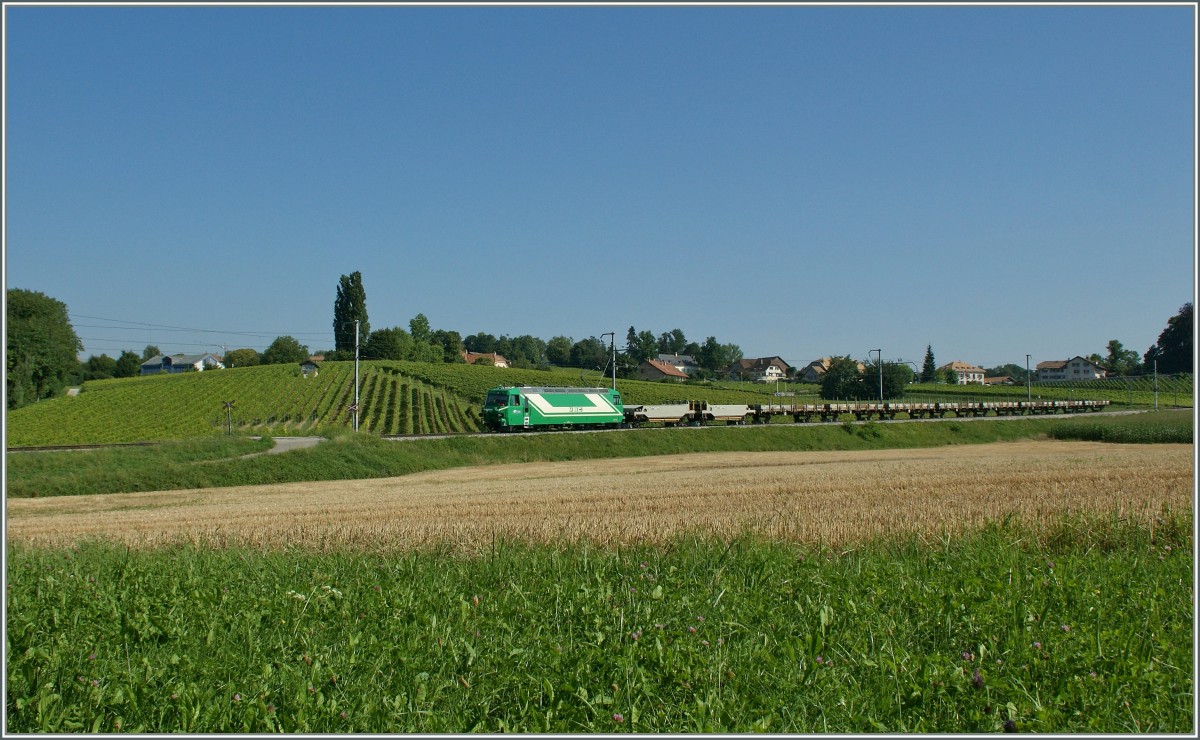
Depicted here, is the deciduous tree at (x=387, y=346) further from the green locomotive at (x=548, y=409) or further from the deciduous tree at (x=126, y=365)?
the green locomotive at (x=548, y=409)

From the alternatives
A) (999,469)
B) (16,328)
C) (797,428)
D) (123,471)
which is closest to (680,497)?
(999,469)

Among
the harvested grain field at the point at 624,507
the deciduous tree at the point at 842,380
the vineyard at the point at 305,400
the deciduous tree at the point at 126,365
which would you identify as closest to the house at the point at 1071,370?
the vineyard at the point at 305,400

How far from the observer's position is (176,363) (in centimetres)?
16012

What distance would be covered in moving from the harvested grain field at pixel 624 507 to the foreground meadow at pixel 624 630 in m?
0.26

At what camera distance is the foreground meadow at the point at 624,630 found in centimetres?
469

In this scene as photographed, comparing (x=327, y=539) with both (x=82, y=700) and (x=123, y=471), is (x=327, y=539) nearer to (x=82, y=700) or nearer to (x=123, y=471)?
(x=82, y=700)

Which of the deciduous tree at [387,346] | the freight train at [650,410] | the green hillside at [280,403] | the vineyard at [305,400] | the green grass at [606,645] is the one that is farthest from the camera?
the deciduous tree at [387,346]

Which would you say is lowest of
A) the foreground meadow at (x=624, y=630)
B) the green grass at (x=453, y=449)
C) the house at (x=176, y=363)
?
the green grass at (x=453, y=449)

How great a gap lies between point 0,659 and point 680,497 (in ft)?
50.6

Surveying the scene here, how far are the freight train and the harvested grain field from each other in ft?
72.0

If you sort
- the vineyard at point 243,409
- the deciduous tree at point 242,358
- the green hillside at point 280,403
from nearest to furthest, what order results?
the vineyard at point 243,409 → the green hillside at point 280,403 → the deciduous tree at point 242,358

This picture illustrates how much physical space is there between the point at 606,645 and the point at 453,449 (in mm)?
37825

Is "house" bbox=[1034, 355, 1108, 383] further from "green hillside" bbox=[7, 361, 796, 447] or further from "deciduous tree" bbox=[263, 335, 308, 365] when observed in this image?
"deciduous tree" bbox=[263, 335, 308, 365]

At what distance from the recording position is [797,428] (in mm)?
58562
